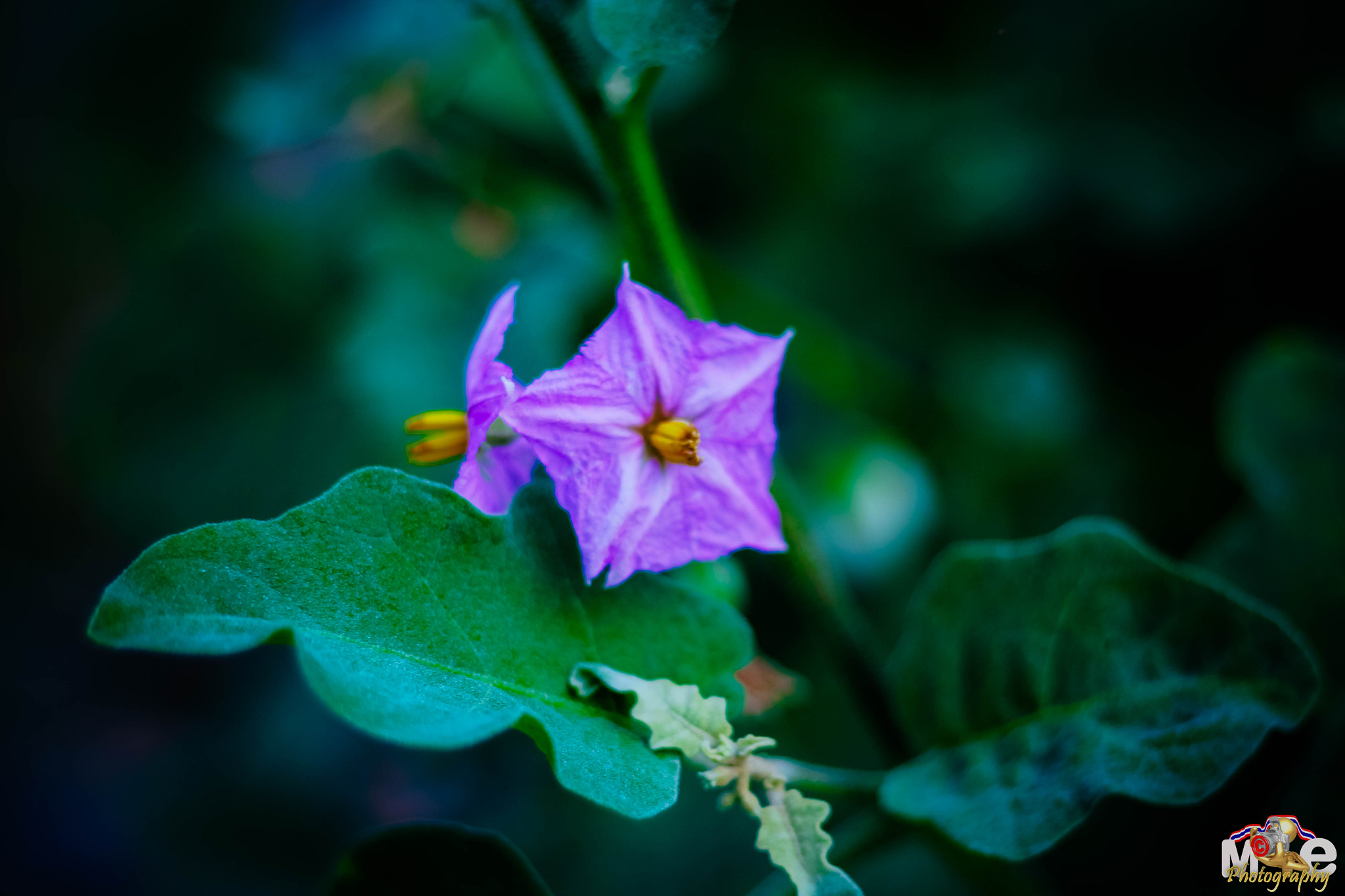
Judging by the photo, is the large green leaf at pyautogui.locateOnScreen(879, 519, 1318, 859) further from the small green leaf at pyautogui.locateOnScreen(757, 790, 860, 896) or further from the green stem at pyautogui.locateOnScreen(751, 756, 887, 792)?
the small green leaf at pyautogui.locateOnScreen(757, 790, 860, 896)

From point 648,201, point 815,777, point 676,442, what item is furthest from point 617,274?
point 815,777

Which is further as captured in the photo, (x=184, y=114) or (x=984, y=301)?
(x=184, y=114)

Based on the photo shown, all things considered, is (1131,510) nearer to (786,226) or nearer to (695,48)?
(786,226)

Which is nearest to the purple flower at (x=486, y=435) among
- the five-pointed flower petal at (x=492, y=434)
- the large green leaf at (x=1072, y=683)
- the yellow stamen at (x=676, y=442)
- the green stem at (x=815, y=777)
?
the five-pointed flower petal at (x=492, y=434)

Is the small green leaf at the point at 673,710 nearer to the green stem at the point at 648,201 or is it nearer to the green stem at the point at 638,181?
the green stem at the point at 638,181

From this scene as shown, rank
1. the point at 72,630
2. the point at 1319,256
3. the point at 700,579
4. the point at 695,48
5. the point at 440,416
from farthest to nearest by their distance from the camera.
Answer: the point at 72,630 → the point at 1319,256 → the point at 700,579 → the point at 440,416 → the point at 695,48

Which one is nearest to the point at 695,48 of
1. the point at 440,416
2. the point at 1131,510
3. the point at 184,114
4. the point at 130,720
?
the point at 440,416

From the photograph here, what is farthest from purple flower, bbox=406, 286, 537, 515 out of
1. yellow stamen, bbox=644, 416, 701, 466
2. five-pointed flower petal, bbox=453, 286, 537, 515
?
yellow stamen, bbox=644, 416, 701, 466
